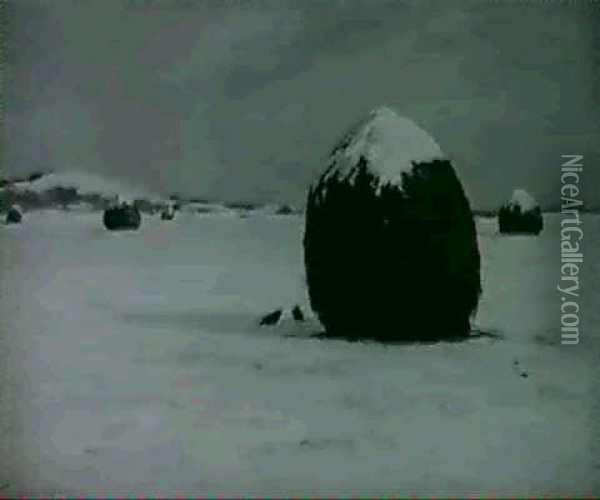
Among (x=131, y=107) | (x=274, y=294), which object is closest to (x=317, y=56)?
(x=131, y=107)

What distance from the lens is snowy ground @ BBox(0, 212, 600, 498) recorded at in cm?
463

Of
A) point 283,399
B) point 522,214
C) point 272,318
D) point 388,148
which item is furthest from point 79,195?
point 522,214

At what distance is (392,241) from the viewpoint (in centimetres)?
642

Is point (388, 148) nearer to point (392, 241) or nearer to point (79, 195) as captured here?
point (392, 241)

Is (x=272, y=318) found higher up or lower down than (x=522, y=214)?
lower down

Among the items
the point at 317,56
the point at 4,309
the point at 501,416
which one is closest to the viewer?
the point at 501,416

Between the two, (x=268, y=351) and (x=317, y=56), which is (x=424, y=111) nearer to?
(x=317, y=56)

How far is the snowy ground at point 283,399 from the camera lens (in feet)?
15.2

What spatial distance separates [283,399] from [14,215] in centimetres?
246

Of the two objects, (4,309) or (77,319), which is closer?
(4,309)

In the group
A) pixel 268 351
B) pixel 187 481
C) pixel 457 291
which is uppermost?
pixel 457 291

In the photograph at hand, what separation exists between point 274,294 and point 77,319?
2.09 metres

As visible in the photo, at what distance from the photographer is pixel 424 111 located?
6.48 meters

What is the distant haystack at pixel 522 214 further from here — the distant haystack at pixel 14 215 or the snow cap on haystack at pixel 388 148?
the distant haystack at pixel 14 215
